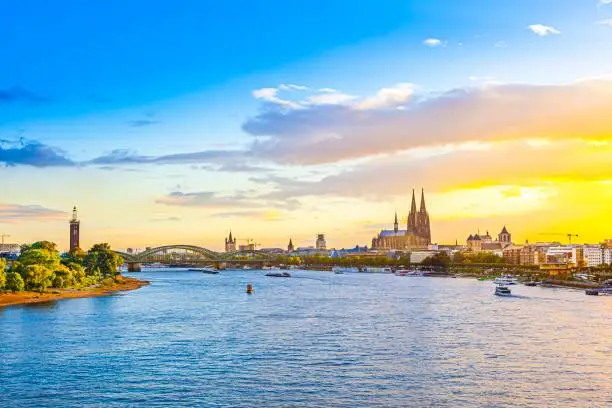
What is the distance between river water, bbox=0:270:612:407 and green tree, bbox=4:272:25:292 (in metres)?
8.39

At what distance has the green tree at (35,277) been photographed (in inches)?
2795

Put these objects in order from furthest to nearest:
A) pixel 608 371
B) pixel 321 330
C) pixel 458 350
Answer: pixel 321 330
pixel 458 350
pixel 608 371

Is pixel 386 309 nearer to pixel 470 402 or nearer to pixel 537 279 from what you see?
pixel 470 402

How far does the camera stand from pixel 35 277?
2798 inches

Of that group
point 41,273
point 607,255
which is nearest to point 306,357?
point 41,273

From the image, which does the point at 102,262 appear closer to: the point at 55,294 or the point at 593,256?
the point at 55,294

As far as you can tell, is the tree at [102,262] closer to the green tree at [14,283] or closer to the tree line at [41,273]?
the tree line at [41,273]

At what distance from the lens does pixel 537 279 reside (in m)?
115

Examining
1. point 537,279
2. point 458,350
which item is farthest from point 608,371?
point 537,279

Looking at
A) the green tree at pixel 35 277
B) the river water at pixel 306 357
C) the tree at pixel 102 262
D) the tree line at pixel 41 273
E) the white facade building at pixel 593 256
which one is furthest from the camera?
the white facade building at pixel 593 256

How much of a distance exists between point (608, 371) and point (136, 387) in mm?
19950

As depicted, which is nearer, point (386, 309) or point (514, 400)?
point (514, 400)

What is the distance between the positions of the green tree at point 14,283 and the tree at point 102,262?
113 ft

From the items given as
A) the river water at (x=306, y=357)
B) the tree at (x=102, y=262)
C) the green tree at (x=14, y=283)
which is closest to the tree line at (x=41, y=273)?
the green tree at (x=14, y=283)
